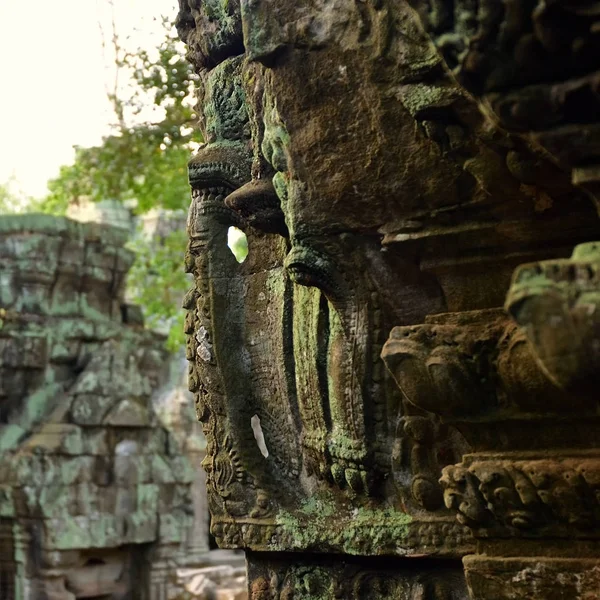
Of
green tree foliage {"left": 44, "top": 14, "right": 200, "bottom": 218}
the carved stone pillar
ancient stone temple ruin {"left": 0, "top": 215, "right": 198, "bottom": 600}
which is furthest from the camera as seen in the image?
ancient stone temple ruin {"left": 0, "top": 215, "right": 198, "bottom": 600}

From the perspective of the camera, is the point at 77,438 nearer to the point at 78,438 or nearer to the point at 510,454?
the point at 78,438

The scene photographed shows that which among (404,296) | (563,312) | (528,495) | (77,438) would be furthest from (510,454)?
(77,438)

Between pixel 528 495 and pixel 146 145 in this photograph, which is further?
pixel 146 145

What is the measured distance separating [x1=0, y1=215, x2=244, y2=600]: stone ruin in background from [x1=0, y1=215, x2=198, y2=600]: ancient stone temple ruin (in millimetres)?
11

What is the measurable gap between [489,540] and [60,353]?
8568 millimetres

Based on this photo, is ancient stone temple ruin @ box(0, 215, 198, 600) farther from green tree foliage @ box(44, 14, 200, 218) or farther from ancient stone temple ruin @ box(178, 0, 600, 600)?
ancient stone temple ruin @ box(178, 0, 600, 600)

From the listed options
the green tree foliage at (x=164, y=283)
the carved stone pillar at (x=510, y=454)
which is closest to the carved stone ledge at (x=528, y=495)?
the carved stone pillar at (x=510, y=454)

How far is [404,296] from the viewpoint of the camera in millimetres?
2531

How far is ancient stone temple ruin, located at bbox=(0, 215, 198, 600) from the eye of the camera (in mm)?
9508

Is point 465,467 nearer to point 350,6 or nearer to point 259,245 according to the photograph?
point 350,6

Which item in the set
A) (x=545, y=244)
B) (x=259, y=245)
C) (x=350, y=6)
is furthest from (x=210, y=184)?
(x=545, y=244)

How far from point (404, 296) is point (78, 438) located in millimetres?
7666

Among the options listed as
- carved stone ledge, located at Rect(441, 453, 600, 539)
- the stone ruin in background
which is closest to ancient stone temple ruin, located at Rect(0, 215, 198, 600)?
the stone ruin in background

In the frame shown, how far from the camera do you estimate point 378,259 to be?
252 cm
